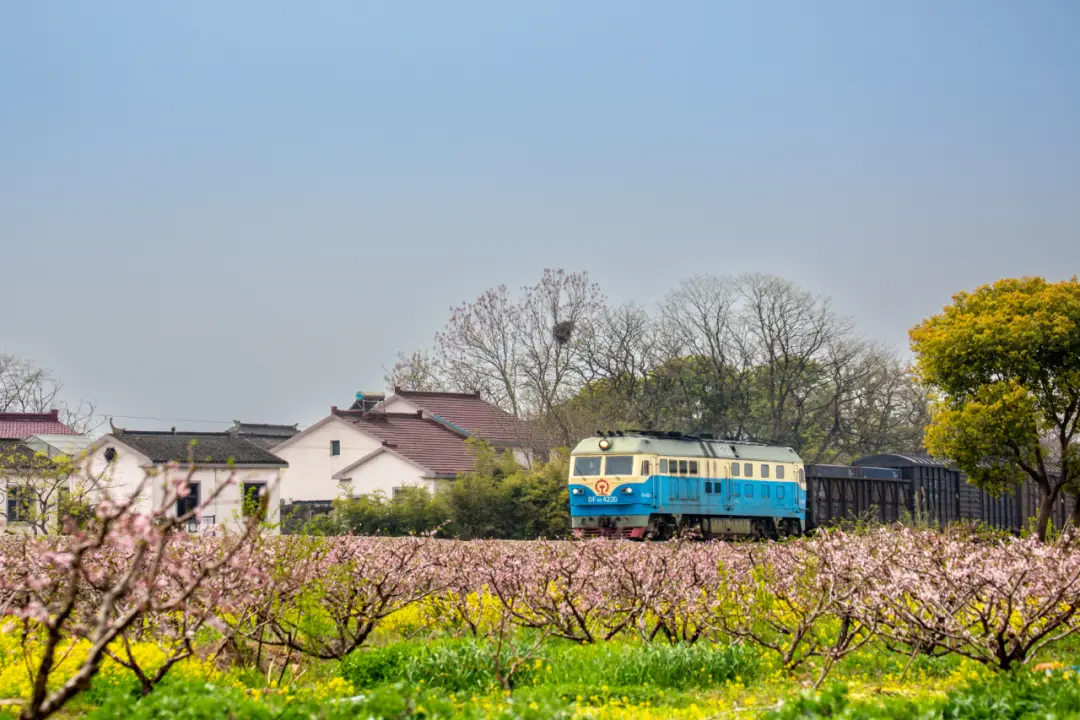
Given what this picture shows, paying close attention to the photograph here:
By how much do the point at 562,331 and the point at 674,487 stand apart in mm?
21071

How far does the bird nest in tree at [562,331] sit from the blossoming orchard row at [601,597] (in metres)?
35.8

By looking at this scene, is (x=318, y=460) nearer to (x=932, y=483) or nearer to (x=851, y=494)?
(x=851, y=494)

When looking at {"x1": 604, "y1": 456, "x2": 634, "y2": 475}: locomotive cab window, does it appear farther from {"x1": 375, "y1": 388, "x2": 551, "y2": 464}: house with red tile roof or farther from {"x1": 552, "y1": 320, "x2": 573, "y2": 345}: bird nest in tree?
{"x1": 552, "y1": 320, "x2": 573, "y2": 345}: bird nest in tree

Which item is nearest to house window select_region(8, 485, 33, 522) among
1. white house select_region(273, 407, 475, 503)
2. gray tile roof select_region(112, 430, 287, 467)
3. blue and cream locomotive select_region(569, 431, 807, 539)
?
blue and cream locomotive select_region(569, 431, 807, 539)

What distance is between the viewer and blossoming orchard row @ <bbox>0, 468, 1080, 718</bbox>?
358 inches

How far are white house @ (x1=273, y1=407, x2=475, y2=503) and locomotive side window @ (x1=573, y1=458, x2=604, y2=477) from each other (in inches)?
523

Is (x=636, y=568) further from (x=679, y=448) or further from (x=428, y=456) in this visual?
(x=428, y=456)

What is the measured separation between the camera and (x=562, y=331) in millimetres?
49719

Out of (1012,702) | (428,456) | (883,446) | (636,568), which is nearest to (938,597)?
(1012,702)

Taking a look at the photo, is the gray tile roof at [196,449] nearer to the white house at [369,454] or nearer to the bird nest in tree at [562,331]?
the white house at [369,454]

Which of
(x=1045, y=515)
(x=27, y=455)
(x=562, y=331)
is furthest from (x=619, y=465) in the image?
(x=562, y=331)

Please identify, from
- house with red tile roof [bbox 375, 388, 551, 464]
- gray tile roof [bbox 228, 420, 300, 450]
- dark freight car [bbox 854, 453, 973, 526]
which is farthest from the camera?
gray tile roof [bbox 228, 420, 300, 450]

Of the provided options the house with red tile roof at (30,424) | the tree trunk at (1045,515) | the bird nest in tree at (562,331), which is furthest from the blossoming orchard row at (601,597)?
the house with red tile roof at (30,424)

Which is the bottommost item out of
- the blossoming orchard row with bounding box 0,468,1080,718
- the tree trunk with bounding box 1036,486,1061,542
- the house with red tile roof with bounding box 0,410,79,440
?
the blossoming orchard row with bounding box 0,468,1080,718
